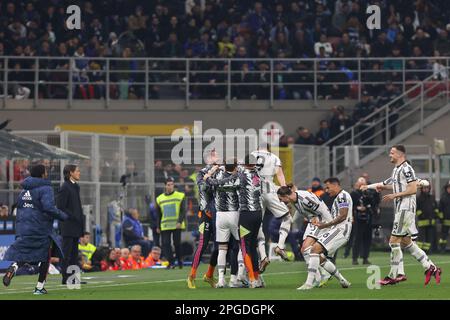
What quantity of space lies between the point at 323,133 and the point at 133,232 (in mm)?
9554

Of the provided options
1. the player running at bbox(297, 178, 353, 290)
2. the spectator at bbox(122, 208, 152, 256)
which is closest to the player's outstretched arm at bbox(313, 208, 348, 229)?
the player running at bbox(297, 178, 353, 290)

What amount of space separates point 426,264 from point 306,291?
7.16 feet

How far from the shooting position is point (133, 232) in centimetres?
3278

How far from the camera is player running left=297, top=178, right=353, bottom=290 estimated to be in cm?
2175

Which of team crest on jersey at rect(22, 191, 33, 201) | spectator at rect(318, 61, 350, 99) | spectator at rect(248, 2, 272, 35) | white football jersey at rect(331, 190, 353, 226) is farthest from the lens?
spectator at rect(248, 2, 272, 35)

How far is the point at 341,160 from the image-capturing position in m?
39.6

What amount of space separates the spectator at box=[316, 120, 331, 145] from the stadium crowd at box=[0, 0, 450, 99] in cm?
168

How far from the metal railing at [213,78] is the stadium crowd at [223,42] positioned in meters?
0.04

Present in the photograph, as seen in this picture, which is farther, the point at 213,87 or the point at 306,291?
the point at 213,87

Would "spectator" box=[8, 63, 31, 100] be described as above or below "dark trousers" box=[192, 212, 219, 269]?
above

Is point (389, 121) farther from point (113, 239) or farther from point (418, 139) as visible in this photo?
point (113, 239)

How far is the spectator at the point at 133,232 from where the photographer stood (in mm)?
32719

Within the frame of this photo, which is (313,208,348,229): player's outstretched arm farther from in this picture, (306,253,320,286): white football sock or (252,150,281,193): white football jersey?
(252,150,281,193): white football jersey
